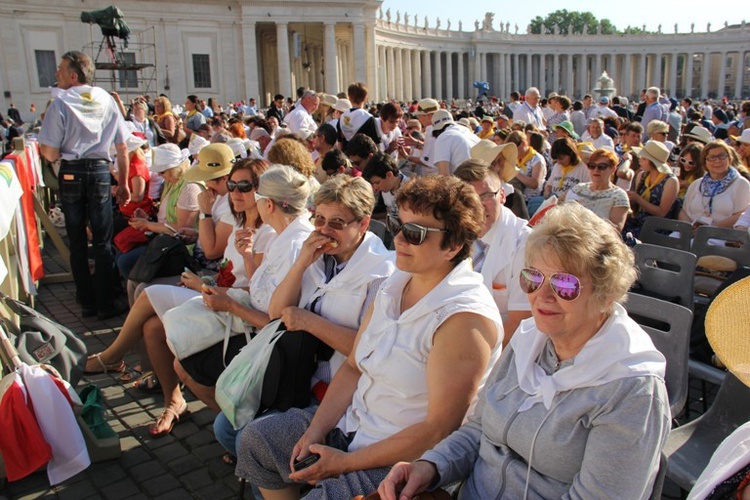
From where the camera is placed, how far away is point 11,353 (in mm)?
3459

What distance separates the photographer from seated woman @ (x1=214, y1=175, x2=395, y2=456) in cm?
307

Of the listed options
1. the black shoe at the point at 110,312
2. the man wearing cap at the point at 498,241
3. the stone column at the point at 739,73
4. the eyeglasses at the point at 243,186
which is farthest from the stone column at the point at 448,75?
the man wearing cap at the point at 498,241

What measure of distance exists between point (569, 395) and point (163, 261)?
3.96 m

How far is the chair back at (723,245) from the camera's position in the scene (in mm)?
4621

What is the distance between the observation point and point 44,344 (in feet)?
12.3

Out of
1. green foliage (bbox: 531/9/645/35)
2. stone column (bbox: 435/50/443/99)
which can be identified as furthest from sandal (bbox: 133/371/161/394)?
green foliage (bbox: 531/9/645/35)

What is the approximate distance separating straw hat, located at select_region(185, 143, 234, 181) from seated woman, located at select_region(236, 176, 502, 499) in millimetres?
2870

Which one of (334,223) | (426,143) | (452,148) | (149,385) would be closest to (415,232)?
(334,223)

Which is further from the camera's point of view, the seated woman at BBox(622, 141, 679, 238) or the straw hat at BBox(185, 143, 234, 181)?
the seated woman at BBox(622, 141, 679, 238)

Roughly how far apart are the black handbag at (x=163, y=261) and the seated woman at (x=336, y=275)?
2.11 meters

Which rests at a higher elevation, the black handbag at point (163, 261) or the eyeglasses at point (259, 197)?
the eyeglasses at point (259, 197)

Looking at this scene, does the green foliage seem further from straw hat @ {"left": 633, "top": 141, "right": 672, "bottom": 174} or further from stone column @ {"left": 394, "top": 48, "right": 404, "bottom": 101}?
straw hat @ {"left": 633, "top": 141, "right": 672, "bottom": 174}

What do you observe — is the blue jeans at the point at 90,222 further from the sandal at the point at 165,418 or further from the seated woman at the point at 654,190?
the seated woman at the point at 654,190

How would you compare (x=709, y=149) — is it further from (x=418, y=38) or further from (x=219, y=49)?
(x=418, y=38)
